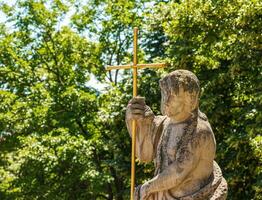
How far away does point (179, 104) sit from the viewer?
25.7 ft

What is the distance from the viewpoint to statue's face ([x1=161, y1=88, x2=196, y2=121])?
25.7 ft

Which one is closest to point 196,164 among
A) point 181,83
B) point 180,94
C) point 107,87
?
point 180,94

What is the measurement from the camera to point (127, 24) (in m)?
26.2

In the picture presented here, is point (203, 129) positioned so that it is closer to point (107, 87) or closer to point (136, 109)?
point (136, 109)

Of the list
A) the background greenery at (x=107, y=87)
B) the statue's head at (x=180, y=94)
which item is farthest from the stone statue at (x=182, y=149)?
the background greenery at (x=107, y=87)

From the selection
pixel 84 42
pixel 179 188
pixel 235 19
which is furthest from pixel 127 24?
pixel 179 188

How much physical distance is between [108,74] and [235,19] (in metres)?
8.78

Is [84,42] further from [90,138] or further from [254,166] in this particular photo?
[254,166]

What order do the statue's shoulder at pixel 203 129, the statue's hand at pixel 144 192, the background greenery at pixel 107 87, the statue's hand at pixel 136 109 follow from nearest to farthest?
the statue's shoulder at pixel 203 129
the statue's hand at pixel 144 192
the statue's hand at pixel 136 109
the background greenery at pixel 107 87

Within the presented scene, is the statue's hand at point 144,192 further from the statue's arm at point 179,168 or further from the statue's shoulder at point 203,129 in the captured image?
the statue's shoulder at point 203,129

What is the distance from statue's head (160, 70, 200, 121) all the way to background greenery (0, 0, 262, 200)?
872cm

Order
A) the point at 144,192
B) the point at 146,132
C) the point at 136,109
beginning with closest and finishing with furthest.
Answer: the point at 144,192, the point at 136,109, the point at 146,132

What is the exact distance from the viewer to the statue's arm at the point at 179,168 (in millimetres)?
7664

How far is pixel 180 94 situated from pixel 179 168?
81 centimetres
